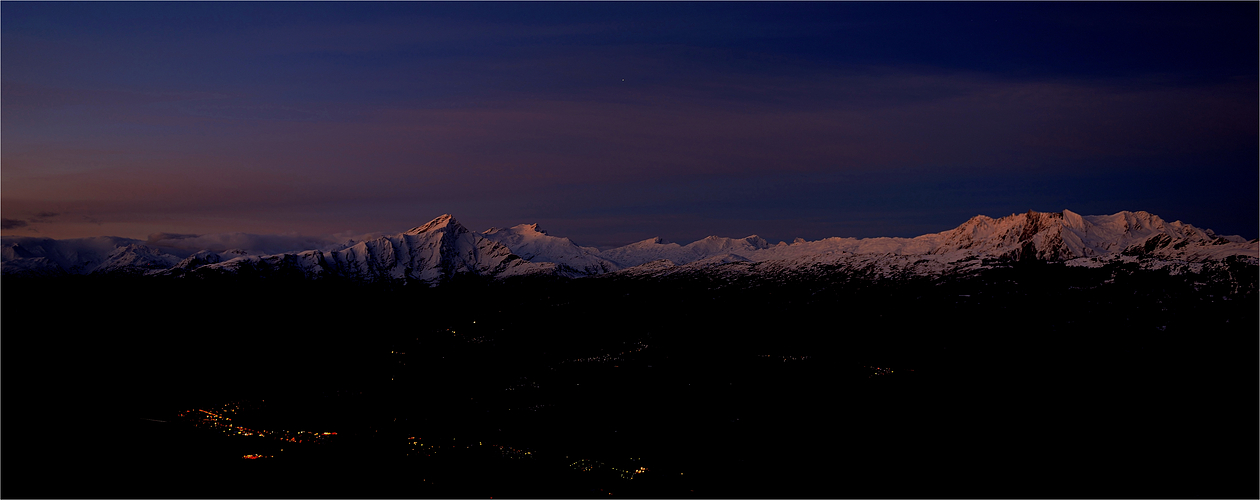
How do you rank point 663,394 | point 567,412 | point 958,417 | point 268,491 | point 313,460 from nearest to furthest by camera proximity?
point 268,491 → point 313,460 → point 958,417 → point 567,412 → point 663,394

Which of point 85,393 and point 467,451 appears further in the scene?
point 85,393

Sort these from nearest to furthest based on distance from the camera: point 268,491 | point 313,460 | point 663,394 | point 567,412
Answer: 1. point 268,491
2. point 313,460
3. point 567,412
4. point 663,394

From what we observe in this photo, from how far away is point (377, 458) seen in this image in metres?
146

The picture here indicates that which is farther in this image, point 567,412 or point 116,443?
point 567,412

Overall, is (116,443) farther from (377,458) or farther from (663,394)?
(663,394)

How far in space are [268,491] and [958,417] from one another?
Answer: 5926 inches

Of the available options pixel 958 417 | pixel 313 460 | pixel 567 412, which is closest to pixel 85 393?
pixel 313 460

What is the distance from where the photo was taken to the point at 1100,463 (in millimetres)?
135000

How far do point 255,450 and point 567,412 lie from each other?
7059 cm

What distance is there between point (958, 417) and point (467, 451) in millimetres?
115030

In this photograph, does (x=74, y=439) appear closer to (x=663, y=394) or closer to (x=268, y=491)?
(x=268, y=491)

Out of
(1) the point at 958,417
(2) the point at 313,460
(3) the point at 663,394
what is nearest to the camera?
(2) the point at 313,460

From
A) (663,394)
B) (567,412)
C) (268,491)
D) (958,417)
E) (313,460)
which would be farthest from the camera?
(663,394)

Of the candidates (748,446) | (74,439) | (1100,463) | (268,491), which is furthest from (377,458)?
(1100,463)
